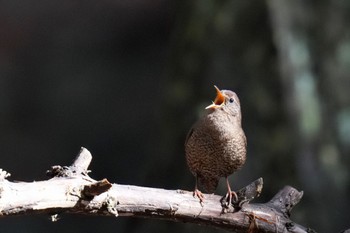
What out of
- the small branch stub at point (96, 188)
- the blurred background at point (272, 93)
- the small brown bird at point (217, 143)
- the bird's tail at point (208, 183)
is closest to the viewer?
the small branch stub at point (96, 188)

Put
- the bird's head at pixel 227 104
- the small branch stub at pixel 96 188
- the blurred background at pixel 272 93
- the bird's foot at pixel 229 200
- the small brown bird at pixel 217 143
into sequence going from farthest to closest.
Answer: the blurred background at pixel 272 93, the bird's head at pixel 227 104, the small brown bird at pixel 217 143, the bird's foot at pixel 229 200, the small branch stub at pixel 96 188

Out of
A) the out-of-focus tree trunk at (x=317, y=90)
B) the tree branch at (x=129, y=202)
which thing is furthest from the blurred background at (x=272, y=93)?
the tree branch at (x=129, y=202)

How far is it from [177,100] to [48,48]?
107 inches

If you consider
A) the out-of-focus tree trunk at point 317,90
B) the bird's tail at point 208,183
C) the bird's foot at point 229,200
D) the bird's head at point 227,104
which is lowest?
the bird's foot at point 229,200

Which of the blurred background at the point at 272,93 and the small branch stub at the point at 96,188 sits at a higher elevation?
the blurred background at the point at 272,93

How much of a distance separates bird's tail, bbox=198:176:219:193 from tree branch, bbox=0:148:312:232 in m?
0.64

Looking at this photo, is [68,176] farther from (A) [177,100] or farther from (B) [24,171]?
(B) [24,171]

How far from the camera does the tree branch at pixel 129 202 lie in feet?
10.7

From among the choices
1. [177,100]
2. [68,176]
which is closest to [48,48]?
[177,100]

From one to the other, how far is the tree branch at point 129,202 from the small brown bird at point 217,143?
350 mm

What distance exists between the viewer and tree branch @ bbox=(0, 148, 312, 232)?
10.7ft

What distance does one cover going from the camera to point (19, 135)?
930cm

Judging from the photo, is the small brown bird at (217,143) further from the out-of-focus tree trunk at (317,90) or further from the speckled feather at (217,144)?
the out-of-focus tree trunk at (317,90)

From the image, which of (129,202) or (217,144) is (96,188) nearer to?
(129,202)
